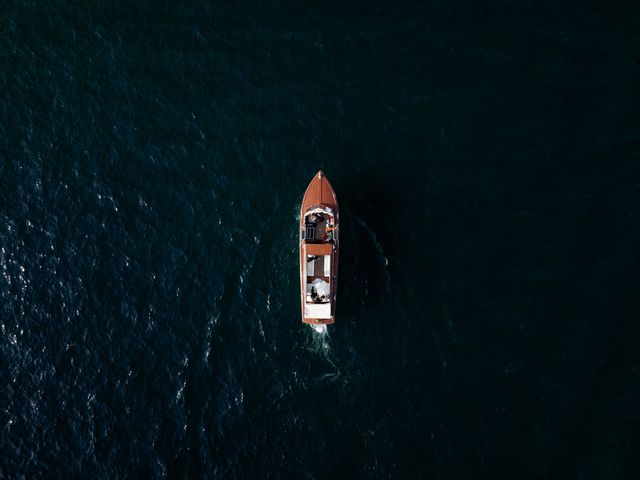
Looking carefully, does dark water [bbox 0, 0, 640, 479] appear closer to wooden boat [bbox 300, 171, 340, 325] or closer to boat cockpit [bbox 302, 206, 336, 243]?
wooden boat [bbox 300, 171, 340, 325]

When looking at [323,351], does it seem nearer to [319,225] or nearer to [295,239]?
[295,239]

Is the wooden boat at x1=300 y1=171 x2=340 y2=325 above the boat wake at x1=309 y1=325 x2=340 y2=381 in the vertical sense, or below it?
above

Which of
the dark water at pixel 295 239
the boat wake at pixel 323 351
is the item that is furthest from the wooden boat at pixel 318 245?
the dark water at pixel 295 239

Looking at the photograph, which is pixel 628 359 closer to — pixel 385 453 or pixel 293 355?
pixel 385 453

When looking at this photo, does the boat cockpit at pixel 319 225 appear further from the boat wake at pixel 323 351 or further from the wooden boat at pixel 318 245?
the boat wake at pixel 323 351

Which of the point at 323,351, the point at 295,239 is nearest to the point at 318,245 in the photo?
the point at 295,239

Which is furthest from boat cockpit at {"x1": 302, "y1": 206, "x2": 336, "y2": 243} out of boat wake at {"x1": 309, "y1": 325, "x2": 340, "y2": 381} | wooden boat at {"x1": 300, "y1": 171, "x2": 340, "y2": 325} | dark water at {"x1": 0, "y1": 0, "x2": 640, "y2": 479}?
boat wake at {"x1": 309, "y1": 325, "x2": 340, "y2": 381}
